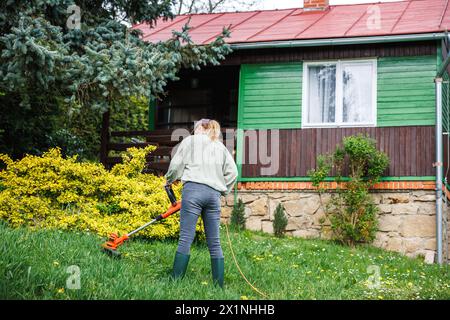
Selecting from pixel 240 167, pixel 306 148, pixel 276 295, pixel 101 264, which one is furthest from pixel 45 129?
pixel 276 295

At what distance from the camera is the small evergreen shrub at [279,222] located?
41.7ft

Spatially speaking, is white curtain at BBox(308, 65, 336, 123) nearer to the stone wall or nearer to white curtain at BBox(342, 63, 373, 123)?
white curtain at BBox(342, 63, 373, 123)

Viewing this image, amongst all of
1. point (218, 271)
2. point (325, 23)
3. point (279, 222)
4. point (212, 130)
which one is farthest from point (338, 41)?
point (218, 271)

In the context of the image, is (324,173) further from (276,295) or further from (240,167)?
(276,295)

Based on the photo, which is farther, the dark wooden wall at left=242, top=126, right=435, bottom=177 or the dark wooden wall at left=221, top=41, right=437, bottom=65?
the dark wooden wall at left=221, top=41, right=437, bottom=65

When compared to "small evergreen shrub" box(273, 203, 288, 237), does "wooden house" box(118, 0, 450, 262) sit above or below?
above

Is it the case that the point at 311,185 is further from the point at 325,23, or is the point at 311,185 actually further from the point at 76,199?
the point at 76,199

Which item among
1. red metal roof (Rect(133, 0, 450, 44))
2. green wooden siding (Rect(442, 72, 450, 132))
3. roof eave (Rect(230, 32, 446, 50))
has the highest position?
red metal roof (Rect(133, 0, 450, 44))

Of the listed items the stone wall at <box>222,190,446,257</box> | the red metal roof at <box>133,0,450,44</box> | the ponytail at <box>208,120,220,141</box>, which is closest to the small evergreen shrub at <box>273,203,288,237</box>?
the stone wall at <box>222,190,446,257</box>

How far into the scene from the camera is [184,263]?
655cm

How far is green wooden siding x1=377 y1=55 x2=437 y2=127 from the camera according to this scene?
12484mm

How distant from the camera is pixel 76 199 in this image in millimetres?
9633

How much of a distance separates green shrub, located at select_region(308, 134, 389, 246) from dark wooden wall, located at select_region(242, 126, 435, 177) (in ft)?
1.09

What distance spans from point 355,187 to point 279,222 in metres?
1.68
